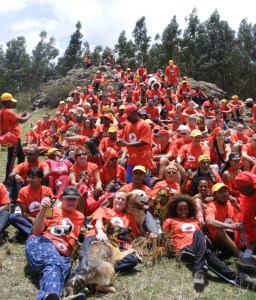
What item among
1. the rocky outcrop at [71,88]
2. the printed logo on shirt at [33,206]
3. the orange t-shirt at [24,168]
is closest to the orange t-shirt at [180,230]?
the printed logo on shirt at [33,206]

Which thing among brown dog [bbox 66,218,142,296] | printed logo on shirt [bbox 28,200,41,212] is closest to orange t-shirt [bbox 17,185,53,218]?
printed logo on shirt [bbox 28,200,41,212]

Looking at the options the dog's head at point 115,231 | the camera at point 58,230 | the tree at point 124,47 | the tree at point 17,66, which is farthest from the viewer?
the tree at point 17,66

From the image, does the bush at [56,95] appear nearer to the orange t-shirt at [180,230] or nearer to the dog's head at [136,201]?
the dog's head at [136,201]

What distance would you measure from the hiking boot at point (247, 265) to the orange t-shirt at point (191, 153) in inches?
131

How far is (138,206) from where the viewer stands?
19.5 ft

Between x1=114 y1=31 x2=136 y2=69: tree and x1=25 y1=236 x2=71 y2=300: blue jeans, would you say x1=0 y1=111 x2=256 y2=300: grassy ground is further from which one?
x1=114 y1=31 x2=136 y2=69: tree

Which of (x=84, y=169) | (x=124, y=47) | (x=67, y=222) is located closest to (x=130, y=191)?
(x=67, y=222)

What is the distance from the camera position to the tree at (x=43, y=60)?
7312 cm

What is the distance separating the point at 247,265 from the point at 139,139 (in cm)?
298

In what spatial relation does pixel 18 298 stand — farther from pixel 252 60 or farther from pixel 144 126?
pixel 252 60

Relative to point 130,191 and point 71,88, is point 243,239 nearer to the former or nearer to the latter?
point 130,191

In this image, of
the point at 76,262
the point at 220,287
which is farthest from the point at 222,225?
the point at 76,262

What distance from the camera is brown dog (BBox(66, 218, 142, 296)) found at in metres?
4.45

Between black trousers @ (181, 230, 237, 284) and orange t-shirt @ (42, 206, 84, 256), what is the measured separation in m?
1.71
